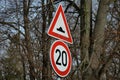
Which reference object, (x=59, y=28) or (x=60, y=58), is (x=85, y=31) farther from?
(x=60, y=58)

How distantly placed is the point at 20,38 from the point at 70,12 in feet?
27.8

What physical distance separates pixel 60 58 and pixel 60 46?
0.21 meters

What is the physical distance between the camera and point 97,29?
35.7ft

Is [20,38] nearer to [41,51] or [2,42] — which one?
[2,42]

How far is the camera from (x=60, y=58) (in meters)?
6.46

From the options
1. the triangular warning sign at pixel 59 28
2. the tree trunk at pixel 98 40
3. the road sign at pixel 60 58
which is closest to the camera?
the road sign at pixel 60 58

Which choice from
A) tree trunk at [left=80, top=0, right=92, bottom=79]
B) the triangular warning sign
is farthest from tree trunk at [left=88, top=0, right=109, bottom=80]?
the triangular warning sign

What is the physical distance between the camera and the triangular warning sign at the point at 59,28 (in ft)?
21.2

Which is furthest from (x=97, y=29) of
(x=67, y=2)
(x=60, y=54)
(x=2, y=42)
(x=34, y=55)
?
(x=2, y=42)

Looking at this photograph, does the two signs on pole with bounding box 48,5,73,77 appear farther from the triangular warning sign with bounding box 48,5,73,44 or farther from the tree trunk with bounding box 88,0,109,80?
the tree trunk with bounding box 88,0,109,80

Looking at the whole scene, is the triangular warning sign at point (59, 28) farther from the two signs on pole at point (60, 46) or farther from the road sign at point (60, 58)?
the road sign at point (60, 58)

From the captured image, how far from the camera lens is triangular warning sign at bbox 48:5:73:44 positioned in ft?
21.2

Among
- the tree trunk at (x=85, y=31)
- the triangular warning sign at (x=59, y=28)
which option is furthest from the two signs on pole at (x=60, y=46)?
the tree trunk at (x=85, y=31)

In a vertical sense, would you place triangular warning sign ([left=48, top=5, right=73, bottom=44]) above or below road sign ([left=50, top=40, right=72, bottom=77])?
above
